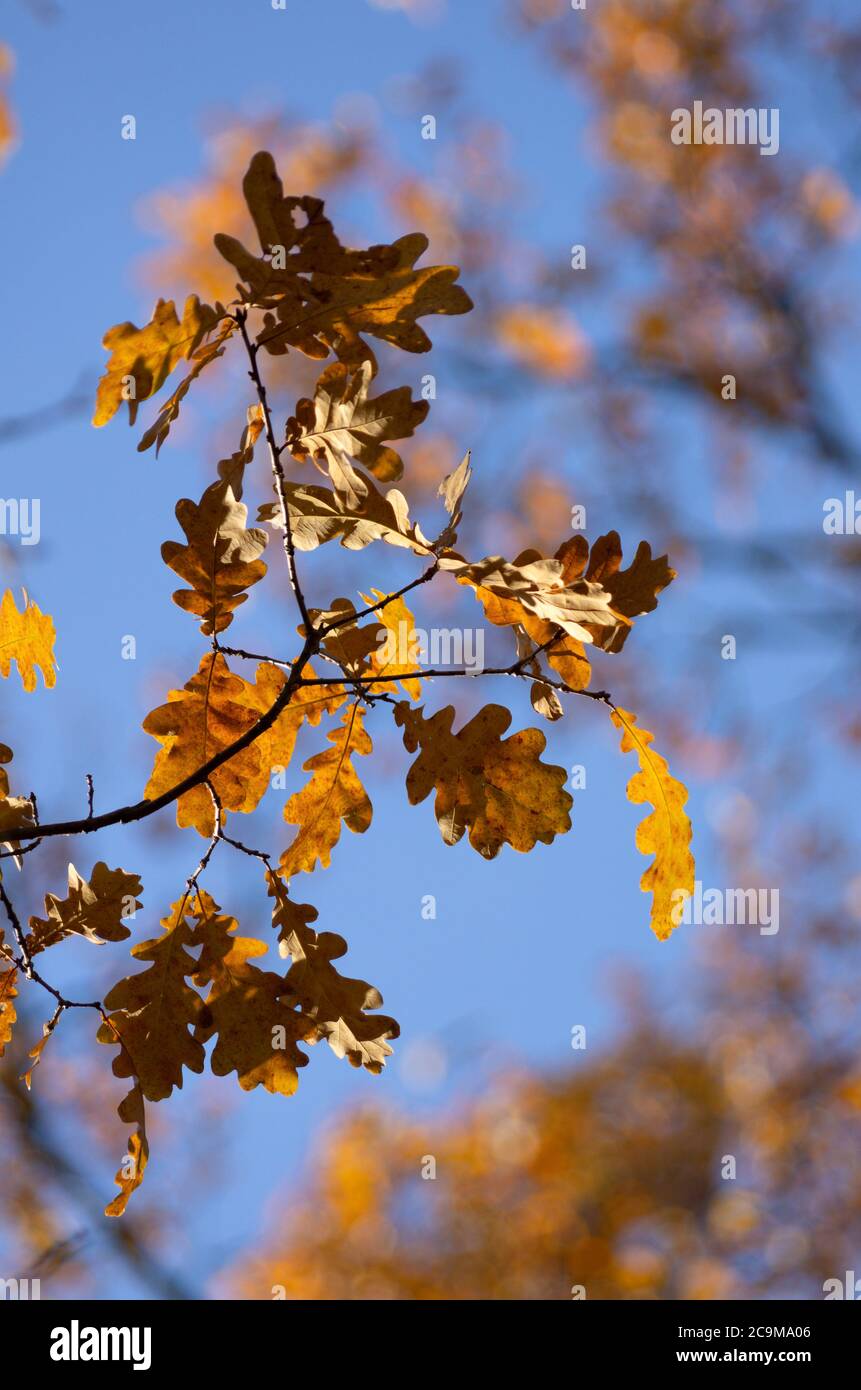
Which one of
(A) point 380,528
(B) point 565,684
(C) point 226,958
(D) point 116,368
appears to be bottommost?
(C) point 226,958

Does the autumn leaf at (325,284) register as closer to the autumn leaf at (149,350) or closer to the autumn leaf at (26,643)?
the autumn leaf at (149,350)

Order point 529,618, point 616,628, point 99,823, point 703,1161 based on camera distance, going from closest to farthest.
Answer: point 99,823, point 616,628, point 529,618, point 703,1161

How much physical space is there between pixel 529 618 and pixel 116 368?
0.47m

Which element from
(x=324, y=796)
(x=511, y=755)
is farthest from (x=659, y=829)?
(x=324, y=796)

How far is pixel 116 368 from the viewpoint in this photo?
1059 millimetres

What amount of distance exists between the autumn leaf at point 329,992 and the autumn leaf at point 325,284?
1.74 feet

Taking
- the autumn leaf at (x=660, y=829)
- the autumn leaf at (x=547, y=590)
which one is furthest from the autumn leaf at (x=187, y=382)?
the autumn leaf at (x=660, y=829)

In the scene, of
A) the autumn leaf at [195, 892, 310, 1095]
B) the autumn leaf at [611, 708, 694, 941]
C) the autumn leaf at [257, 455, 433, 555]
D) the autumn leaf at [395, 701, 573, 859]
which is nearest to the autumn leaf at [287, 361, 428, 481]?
the autumn leaf at [257, 455, 433, 555]

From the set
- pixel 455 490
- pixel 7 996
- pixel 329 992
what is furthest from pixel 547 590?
pixel 7 996

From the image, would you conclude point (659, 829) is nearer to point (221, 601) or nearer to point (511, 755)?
point (511, 755)

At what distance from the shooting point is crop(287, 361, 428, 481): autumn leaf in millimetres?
1105

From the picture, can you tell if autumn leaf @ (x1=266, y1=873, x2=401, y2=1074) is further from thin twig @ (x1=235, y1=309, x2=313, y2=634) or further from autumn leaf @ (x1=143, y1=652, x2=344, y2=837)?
thin twig @ (x1=235, y1=309, x2=313, y2=634)

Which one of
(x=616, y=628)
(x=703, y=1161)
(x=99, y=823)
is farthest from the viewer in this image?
(x=703, y=1161)

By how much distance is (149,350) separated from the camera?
1.06 metres
